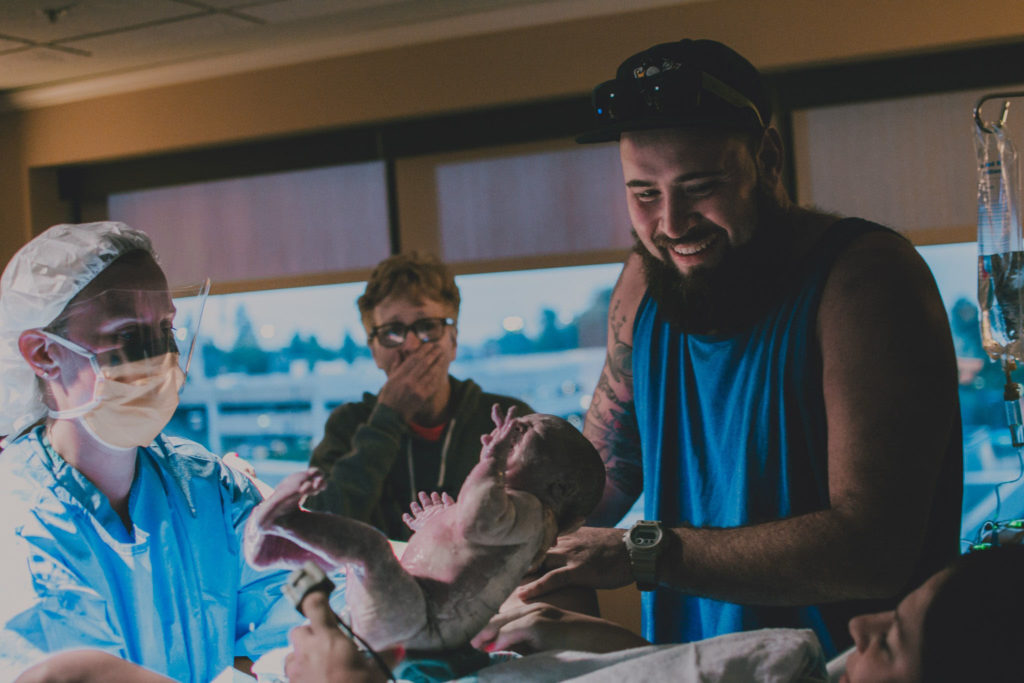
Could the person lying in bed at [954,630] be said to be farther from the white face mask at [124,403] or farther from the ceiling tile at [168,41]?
the ceiling tile at [168,41]

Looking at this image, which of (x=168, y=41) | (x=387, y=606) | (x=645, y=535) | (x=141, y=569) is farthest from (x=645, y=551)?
(x=168, y=41)

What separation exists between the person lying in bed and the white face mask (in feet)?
3.60

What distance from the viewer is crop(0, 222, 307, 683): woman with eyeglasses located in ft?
4.44

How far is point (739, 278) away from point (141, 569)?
1073 millimetres

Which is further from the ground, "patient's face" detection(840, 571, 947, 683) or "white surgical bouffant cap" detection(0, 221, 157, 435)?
"white surgical bouffant cap" detection(0, 221, 157, 435)

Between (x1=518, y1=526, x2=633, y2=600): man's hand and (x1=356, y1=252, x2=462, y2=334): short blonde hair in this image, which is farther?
(x1=356, y1=252, x2=462, y2=334): short blonde hair

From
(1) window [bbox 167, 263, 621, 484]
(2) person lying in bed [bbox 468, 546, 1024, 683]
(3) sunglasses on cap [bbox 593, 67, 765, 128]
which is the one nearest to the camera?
(2) person lying in bed [bbox 468, 546, 1024, 683]

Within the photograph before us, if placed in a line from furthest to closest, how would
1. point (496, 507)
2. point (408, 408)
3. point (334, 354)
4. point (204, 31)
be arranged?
point (334, 354)
point (204, 31)
point (408, 408)
point (496, 507)

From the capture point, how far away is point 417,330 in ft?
10.1

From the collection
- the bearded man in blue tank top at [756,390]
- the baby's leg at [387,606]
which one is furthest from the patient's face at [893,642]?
the baby's leg at [387,606]

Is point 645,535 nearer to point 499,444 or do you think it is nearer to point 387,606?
point 499,444

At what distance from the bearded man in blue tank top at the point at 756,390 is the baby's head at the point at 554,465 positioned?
5.4 inches

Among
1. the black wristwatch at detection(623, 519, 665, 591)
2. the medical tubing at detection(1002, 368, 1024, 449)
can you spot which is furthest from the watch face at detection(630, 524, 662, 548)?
the medical tubing at detection(1002, 368, 1024, 449)

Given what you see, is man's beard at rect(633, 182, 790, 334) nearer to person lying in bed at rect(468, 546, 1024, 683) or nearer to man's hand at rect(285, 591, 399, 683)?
person lying in bed at rect(468, 546, 1024, 683)
